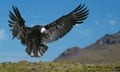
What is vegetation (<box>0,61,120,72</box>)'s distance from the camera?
29.6 metres

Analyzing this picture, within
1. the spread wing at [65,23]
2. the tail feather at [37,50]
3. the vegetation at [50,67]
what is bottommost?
the vegetation at [50,67]

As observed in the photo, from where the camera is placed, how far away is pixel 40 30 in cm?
3023

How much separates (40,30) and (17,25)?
1.63 metres

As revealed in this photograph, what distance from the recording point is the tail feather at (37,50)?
98.1 ft

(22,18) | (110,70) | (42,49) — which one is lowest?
(110,70)

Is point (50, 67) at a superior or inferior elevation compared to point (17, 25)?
inferior

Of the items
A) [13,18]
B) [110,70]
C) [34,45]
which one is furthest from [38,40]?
[110,70]

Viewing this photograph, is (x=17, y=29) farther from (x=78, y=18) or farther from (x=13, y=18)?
(x=78, y=18)

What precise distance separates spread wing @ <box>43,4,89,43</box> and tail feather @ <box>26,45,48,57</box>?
0.57 meters

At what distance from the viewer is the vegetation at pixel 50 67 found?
2965 centimetres

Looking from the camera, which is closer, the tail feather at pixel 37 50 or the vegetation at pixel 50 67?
the vegetation at pixel 50 67

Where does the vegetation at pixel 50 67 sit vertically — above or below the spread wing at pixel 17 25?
below

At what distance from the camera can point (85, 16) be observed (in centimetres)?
3150

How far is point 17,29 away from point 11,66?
8.48ft
